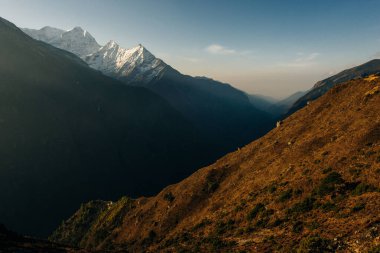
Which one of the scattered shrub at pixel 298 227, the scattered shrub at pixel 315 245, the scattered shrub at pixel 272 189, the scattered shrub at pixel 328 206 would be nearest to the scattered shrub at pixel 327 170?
the scattered shrub at pixel 272 189

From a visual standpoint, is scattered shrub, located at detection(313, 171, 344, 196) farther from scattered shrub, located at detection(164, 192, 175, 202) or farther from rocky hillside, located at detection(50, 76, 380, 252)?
scattered shrub, located at detection(164, 192, 175, 202)

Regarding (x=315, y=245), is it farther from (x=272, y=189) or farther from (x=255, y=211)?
(x=272, y=189)

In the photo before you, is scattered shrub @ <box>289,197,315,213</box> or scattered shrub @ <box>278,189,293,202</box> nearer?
scattered shrub @ <box>289,197,315,213</box>

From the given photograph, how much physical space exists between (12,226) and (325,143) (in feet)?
635

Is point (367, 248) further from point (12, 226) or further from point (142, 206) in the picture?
point (12, 226)

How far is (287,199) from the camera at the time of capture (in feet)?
118

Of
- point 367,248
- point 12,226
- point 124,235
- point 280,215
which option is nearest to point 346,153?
point 280,215

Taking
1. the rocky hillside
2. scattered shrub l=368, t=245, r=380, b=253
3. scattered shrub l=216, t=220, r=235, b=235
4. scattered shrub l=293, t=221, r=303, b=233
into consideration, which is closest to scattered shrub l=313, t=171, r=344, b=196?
the rocky hillside

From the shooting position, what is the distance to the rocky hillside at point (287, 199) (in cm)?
2594

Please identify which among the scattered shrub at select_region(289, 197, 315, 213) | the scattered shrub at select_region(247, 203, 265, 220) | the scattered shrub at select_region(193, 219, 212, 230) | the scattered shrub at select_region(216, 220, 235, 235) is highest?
the scattered shrub at select_region(289, 197, 315, 213)

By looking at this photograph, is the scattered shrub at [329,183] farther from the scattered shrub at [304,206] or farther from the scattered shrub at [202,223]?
the scattered shrub at [202,223]

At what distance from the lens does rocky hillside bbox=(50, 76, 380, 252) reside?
25938 millimetres

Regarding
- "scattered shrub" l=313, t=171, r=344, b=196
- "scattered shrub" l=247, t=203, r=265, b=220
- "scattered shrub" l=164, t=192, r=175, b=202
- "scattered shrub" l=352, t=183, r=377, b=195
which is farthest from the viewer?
"scattered shrub" l=164, t=192, r=175, b=202

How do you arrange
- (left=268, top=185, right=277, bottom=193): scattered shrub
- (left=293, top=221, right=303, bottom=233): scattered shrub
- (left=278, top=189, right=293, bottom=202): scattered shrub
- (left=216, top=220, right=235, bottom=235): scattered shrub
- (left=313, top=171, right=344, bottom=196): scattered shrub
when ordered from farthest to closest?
(left=268, top=185, right=277, bottom=193): scattered shrub, (left=216, top=220, right=235, bottom=235): scattered shrub, (left=278, top=189, right=293, bottom=202): scattered shrub, (left=313, top=171, right=344, bottom=196): scattered shrub, (left=293, top=221, right=303, bottom=233): scattered shrub
